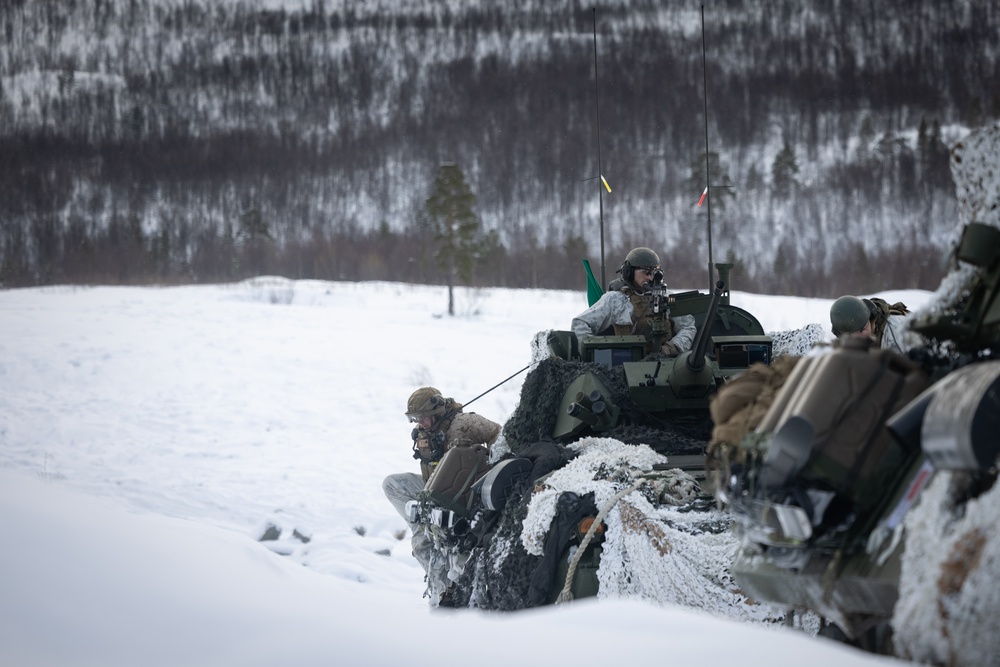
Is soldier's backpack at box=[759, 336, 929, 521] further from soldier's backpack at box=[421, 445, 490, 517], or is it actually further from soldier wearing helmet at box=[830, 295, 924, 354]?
soldier's backpack at box=[421, 445, 490, 517]

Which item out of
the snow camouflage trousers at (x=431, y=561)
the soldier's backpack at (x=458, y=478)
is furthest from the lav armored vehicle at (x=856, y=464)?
the snow camouflage trousers at (x=431, y=561)

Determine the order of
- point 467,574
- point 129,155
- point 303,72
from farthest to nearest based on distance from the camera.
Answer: point 303,72 < point 129,155 < point 467,574

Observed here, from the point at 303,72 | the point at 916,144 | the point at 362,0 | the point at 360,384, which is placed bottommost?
the point at 360,384

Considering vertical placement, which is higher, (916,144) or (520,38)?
(520,38)

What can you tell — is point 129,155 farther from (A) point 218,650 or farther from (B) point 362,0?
(A) point 218,650

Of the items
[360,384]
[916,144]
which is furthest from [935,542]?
[916,144]

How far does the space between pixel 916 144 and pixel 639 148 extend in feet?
39.5

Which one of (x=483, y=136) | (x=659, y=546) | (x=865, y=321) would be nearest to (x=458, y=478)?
(x=659, y=546)

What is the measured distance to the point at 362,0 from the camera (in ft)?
230

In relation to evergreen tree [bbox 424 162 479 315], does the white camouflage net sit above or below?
below

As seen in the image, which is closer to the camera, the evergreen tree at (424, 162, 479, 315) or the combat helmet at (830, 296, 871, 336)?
the combat helmet at (830, 296, 871, 336)

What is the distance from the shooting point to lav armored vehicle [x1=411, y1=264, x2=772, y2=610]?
16.3 feet

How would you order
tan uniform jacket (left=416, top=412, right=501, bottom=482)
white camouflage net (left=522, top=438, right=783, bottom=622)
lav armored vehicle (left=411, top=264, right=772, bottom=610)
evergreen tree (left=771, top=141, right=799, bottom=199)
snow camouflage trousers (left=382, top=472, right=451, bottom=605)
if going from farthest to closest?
evergreen tree (left=771, top=141, right=799, bottom=199), tan uniform jacket (left=416, top=412, right=501, bottom=482), snow camouflage trousers (left=382, top=472, right=451, bottom=605), lav armored vehicle (left=411, top=264, right=772, bottom=610), white camouflage net (left=522, top=438, right=783, bottom=622)

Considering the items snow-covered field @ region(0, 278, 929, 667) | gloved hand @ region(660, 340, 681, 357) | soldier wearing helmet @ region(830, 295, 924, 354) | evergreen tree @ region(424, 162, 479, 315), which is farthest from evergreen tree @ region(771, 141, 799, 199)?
gloved hand @ region(660, 340, 681, 357)
